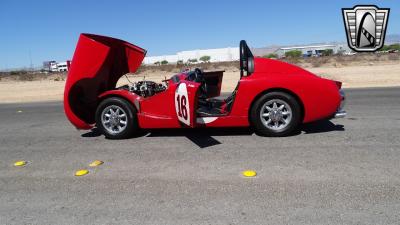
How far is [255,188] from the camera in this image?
391 centimetres

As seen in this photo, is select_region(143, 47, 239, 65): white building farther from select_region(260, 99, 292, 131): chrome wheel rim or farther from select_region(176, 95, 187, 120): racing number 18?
select_region(176, 95, 187, 120): racing number 18

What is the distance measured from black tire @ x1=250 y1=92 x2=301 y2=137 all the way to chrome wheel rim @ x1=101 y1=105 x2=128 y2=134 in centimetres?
222

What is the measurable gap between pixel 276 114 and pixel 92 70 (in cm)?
316

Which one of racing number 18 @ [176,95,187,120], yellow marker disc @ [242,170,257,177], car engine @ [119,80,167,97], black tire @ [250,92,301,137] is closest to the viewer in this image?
yellow marker disc @ [242,170,257,177]

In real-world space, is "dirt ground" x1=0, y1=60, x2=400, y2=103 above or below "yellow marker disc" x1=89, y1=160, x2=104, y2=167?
above

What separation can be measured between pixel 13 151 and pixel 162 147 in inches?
102

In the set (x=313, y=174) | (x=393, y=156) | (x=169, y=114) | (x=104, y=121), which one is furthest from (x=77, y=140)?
(x=393, y=156)

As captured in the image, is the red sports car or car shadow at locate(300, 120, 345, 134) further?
car shadow at locate(300, 120, 345, 134)

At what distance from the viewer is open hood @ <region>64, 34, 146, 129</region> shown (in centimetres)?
623

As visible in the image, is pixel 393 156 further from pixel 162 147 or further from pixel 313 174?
pixel 162 147

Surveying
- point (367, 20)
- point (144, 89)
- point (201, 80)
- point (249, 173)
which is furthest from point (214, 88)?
point (367, 20)

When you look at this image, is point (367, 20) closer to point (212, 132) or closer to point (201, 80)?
point (201, 80)

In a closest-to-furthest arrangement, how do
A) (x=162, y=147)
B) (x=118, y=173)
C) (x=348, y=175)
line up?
(x=348, y=175) < (x=118, y=173) < (x=162, y=147)

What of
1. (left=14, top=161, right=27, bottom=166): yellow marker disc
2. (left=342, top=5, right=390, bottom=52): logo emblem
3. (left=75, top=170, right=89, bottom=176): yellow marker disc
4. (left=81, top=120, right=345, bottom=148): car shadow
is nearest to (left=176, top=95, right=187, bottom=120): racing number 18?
(left=81, top=120, right=345, bottom=148): car shadow
